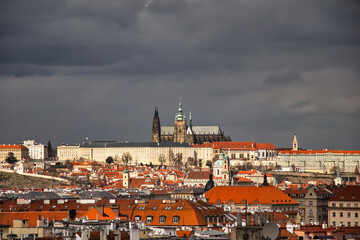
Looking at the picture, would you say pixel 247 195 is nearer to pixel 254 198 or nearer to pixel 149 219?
pixel 254 198

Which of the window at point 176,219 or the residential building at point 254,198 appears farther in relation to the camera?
the residential building at point 254,198

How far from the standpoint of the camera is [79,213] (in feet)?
199

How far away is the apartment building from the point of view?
77062 millimetres

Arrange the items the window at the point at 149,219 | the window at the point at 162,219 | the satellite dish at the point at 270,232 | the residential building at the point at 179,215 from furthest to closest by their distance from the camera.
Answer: the window at the point at 149,219, the window at the point at 162,219, the residential building at the point at 179,215, the satellite dish at the point at 270,232

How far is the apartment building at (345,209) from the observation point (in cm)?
7706

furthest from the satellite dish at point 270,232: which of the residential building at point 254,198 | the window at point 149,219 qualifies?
the residential building at point 254,198

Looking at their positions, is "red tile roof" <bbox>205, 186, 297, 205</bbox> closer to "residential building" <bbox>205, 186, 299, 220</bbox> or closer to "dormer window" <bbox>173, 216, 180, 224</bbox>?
"residential building" <bbox>205, 186, 299, 220</bbox>

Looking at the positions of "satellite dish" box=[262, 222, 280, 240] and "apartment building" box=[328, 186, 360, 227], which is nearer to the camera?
"satellite dish" box=[262, 222, 280, 240]

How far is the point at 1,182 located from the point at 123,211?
5042 inches

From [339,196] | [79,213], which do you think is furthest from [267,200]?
[79,213]

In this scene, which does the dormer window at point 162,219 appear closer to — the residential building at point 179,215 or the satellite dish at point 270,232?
the residential building at point 179,215

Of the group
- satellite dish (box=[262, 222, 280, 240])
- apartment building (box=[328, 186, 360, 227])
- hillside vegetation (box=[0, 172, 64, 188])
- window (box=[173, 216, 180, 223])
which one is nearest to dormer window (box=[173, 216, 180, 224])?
window (box=[173, 216, 180, 223])

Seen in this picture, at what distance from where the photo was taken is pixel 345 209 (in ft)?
256

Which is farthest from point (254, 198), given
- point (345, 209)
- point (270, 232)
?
point (270, 232)
